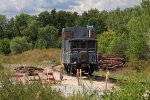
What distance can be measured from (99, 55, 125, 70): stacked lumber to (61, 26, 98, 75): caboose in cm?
959

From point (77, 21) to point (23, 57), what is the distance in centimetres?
4820

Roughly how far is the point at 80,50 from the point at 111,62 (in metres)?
13.8

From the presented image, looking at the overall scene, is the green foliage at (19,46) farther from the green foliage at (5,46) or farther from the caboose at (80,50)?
the caboose at (80,50)

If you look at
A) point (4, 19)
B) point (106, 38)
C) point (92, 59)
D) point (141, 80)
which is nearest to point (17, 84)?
point (141, 80)

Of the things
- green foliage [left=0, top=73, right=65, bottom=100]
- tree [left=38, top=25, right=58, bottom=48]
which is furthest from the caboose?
tree [left=38, top=25, right=58, bottom=48]

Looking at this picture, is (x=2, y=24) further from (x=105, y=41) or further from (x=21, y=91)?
(x=21, y=91)

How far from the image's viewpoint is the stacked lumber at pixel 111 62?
Answer: 144ft

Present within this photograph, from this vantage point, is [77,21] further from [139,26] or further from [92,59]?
[92,59]

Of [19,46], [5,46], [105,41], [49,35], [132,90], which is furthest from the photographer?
[5,46]

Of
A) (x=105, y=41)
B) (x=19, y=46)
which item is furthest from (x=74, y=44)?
(x=19, y=46)

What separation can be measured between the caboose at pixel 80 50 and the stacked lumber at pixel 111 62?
31.5 ft

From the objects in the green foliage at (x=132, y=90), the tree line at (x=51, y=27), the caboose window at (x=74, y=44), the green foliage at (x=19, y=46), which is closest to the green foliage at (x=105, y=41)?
the tree line at (x=51, y=27)

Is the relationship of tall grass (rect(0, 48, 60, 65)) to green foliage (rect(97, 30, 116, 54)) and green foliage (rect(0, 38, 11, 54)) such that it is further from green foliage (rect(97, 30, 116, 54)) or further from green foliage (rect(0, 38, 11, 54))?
green foliage (rect(0, 38, 11, 54))

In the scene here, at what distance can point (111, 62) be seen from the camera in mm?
45781
